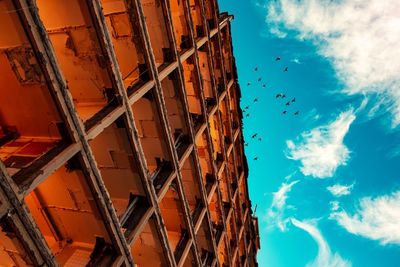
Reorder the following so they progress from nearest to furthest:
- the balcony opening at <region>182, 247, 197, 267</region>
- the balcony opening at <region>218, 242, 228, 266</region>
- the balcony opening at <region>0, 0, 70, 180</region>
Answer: the balcony opening at <region>0, 0, 70, 180</region>
the balcony opening at <region>182, 247, 197, 267</region>
the balcony opening at <region>218, 242, 228, 266</region>

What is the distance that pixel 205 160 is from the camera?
13.6 meters

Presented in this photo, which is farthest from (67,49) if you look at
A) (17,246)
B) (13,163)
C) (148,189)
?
(17,246)

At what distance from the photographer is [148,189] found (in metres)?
8.34

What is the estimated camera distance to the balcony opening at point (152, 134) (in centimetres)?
902

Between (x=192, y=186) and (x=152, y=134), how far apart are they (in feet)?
11.8

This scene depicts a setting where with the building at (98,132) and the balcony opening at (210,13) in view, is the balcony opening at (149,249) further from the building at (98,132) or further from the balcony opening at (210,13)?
the balcony opening at (210,13)

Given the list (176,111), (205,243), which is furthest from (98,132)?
(205,243)

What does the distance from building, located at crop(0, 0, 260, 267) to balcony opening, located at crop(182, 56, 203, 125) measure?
4 cm

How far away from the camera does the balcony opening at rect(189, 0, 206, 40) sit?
41.0 ft

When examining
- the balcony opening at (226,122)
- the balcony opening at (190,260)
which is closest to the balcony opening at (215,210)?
the balcony opening at (226,122)

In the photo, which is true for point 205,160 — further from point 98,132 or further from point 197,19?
point 98,132

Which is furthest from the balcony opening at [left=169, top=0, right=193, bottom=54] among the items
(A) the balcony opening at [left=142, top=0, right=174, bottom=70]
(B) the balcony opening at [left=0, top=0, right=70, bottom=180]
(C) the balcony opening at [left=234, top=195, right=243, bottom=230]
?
(C) the balcony opening at [left=234, top=195, right=243, bottom=230]

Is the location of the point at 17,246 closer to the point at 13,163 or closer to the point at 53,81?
the point at 13,163

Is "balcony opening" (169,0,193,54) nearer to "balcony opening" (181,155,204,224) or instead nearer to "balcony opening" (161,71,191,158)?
"balcony opening" (161,71,191,158)
